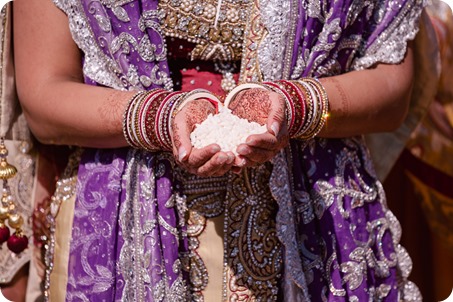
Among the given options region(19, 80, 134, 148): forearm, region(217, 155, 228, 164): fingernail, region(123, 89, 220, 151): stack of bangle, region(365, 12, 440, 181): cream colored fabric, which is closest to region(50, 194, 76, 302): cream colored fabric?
region(19, 80, 134, 148): forearm

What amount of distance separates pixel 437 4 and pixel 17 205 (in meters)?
1.21

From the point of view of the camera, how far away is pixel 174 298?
1790mm

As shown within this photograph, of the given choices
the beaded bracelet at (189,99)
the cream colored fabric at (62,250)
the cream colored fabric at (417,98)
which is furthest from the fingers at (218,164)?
the cream colored fabric at (417,98)

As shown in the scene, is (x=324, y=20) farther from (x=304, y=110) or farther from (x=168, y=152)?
(x=168, y=152)

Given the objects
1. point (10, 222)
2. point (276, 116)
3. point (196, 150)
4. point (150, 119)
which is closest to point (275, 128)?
point (276, 116)

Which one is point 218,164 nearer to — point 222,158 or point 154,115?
point 222,158

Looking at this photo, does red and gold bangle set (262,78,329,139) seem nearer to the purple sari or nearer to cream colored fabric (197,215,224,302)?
the purple sari

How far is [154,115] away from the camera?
5.72 feet

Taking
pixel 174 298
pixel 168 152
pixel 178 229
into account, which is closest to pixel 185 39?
pixel 168 152

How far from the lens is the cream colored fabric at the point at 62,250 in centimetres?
193

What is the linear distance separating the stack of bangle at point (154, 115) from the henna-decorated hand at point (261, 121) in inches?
2.3

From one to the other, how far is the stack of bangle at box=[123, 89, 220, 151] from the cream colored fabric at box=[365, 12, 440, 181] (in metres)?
0.79

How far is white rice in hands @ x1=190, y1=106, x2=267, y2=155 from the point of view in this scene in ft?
5.36

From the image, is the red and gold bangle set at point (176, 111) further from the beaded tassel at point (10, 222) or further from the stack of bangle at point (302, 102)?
the beaded tassel at point (10, 222)
